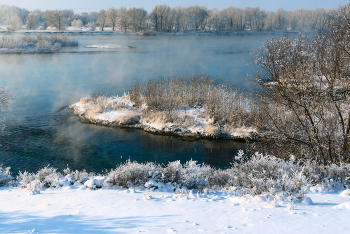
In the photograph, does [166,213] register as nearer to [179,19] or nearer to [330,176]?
[330,176]

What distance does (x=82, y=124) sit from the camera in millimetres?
17531

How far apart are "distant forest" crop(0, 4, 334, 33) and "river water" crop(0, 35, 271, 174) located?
4420cm

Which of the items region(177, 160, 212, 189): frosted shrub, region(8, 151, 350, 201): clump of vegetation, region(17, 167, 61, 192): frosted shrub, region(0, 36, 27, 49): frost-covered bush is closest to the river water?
region(17, 167, 61, 192): frosted shrub

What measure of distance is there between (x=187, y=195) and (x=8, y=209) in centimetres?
388

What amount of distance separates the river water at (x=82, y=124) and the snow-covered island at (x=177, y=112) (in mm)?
753

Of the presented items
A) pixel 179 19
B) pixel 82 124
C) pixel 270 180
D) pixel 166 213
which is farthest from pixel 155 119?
pixel 179 19

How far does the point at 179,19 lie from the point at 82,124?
72.1 meters

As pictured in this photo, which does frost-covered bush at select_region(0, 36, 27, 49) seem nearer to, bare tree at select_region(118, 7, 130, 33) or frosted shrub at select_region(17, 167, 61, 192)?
bare tree at select_region(118, 7, 130, 33)

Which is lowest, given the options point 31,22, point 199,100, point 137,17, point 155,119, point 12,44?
point 155,119

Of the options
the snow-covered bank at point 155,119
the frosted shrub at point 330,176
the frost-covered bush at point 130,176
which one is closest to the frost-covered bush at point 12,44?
the snow-covered bank at point 155,119

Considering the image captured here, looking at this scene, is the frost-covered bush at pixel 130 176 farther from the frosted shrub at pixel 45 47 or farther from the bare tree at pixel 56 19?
the bare tree at pixel 56 19

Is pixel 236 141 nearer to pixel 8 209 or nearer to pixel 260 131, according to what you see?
pixel 260 131

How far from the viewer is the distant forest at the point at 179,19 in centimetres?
7906

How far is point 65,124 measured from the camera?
17297mm
